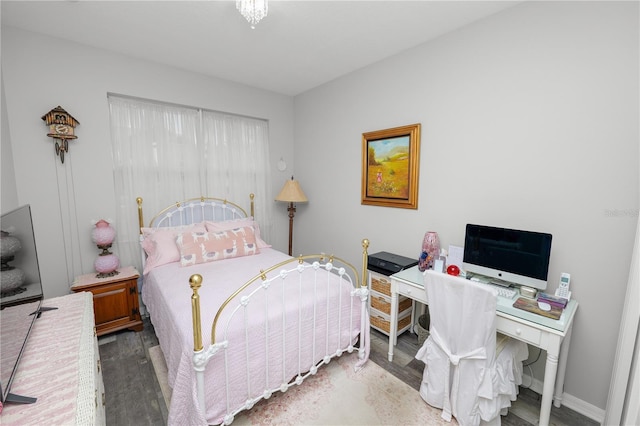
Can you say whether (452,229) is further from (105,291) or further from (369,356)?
(105,291)

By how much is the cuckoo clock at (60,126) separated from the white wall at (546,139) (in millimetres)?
2945

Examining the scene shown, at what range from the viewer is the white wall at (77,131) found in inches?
89.6

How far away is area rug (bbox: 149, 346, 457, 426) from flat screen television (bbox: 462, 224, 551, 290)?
1025 mm

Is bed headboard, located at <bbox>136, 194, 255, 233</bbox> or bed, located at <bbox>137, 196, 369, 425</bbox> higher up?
bed headboard, located at <bbox>136, 194, 255, 233</bbox>

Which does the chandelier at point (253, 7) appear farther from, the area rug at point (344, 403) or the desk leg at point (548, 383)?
the desk leg at point (548, 383)

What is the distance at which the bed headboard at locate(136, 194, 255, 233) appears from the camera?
3.04 meters

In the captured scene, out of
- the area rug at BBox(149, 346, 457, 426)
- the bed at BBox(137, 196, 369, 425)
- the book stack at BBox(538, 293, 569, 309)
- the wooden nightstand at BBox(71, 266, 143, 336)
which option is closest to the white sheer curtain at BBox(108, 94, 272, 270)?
the bed at BBox(137, 196, 369, 425)

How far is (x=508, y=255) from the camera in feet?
6.29

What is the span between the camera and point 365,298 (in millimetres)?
2139

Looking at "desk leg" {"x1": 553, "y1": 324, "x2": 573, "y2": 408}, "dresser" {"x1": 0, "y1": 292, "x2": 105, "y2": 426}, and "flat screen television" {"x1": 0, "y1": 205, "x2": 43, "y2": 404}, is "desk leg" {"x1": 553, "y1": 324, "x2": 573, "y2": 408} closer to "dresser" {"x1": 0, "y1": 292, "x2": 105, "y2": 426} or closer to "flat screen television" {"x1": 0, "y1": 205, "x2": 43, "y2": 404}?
"dresser" {"x1": 0, "y1": 292, "x2": 105, "y2": 426}

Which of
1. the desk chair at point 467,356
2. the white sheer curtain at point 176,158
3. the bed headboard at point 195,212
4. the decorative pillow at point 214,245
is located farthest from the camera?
the bed headboard at point 195,212

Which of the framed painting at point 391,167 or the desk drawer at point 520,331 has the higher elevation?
the framed painting at point 391,167

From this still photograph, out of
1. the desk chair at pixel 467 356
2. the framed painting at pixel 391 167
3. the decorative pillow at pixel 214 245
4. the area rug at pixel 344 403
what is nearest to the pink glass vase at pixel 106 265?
the decorative pillow at pixel 214 245

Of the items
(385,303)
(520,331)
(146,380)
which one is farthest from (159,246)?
(520,331)
